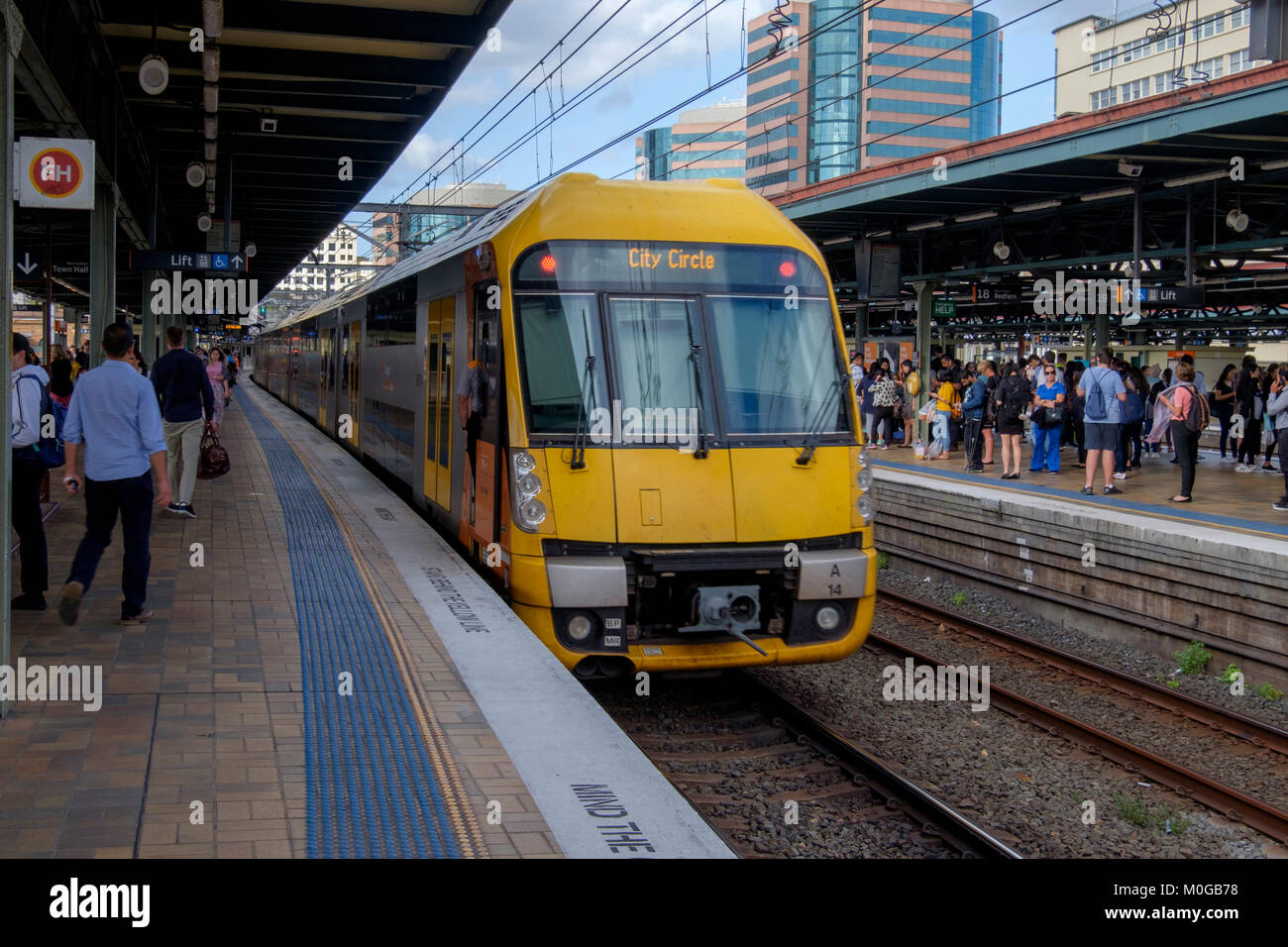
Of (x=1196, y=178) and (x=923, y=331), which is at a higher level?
(x=1196, y=178)

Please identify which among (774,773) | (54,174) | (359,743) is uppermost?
(54,174)

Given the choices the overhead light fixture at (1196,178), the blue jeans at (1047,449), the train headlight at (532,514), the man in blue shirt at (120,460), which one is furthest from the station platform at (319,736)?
the blue jeans at (1047,449)

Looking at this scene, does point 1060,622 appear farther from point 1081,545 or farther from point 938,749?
point 938,749

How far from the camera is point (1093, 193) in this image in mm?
18297

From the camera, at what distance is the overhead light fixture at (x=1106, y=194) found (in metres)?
17.6

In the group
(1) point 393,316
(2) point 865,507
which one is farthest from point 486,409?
(1) point 393,316

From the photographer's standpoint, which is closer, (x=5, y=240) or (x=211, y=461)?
(x=5, y=240)

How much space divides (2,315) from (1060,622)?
10.8m

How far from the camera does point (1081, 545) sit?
12.8m

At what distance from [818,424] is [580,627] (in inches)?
82.7

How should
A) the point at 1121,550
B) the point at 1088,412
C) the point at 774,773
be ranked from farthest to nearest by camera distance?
the point at 1088,412
the point at 1121,550
the point at 774,773

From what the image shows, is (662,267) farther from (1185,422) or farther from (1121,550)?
(1185,422)

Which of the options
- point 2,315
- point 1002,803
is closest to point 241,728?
point 2,315
